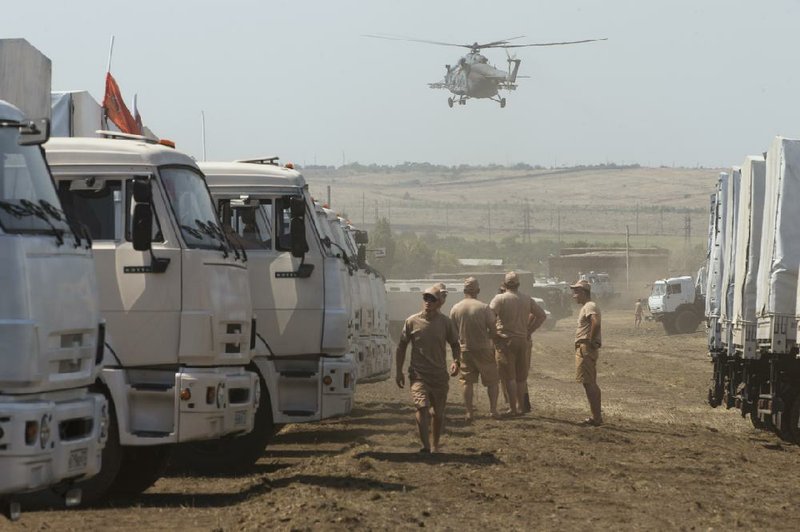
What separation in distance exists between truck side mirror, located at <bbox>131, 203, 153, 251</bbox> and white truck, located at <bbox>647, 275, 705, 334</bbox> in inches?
1960

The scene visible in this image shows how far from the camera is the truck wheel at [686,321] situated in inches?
2418

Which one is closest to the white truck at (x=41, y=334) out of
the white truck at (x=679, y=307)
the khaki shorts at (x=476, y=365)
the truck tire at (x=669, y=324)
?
the khaki shorts at (x=476, y=365)

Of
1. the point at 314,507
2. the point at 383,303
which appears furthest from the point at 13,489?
the point at 383,303

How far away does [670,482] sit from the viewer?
44.4 ft

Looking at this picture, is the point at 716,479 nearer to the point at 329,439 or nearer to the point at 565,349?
the point at 329,439

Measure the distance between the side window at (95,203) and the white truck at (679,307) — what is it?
A: 162ft

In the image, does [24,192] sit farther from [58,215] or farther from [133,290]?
[133,290]

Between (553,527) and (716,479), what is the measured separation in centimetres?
337

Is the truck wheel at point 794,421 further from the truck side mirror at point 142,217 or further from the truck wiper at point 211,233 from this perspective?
the truck side mirror at point 142,217

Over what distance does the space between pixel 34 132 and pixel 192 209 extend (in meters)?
3.48

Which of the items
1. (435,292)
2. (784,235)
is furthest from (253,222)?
(784,235)

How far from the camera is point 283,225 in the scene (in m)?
15.5

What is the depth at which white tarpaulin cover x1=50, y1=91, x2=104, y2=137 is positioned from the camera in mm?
17156

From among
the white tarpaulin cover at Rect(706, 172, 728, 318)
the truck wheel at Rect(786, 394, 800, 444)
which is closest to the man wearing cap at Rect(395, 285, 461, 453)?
the truck wheel at Rect(786, 394, 800, 444)
